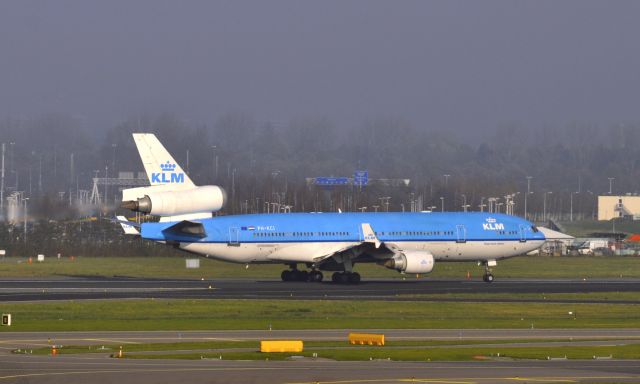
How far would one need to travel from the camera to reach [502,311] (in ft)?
167

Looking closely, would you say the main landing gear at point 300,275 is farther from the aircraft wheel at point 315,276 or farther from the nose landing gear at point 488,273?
the nose landing gear at point 488,273

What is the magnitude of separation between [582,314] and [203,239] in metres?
25.9

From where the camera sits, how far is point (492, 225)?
7444cm

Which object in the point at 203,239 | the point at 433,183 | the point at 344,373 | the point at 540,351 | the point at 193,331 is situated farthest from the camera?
the point at 433,183

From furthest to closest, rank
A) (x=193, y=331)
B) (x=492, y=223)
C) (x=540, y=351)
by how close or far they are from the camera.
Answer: (x=492, y=223), (x=193, y=331), (x=540, y=351)

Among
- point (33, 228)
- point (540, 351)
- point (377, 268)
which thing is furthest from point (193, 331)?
point (33, 228)

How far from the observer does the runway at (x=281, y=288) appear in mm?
57531

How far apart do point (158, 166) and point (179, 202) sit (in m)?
2.89

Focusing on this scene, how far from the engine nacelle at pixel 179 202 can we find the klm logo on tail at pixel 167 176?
0.82 meters

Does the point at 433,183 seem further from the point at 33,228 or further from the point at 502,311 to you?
the point at 502,311

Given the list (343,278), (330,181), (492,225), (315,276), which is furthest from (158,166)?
(330,181)

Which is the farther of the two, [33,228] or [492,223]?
[33,228]

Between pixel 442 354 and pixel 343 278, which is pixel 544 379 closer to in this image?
pixel 442 354

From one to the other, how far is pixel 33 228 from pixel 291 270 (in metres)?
41.8
